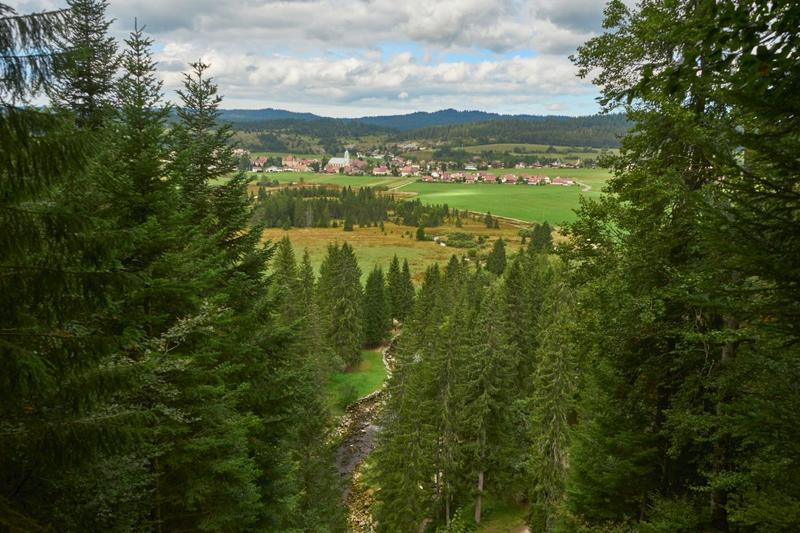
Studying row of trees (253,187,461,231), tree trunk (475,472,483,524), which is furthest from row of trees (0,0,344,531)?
row of trees (253,187,461,231)

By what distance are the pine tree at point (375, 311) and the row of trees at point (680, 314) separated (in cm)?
3395

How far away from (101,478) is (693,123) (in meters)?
11.3

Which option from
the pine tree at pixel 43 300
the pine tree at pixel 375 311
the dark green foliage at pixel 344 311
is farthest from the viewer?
the pine tree at pixel 375 311

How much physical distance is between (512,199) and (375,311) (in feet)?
371

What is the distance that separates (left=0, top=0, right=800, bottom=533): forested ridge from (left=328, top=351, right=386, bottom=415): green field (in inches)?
913

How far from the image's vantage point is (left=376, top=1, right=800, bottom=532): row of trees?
15.4 feet

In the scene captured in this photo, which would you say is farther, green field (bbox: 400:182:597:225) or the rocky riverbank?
green field (bbox: 400:182:597:225)

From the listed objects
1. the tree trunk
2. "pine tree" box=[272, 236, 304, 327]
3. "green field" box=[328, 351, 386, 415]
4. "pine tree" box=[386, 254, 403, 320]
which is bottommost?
"green field" box=[328, 351, 386, 415]

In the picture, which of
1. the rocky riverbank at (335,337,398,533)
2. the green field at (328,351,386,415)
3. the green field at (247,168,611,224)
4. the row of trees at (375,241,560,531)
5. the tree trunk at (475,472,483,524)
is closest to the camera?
the row of trees at (375,241,560,531)

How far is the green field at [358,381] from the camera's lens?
45.4m

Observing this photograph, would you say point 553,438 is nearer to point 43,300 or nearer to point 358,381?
point 43,300

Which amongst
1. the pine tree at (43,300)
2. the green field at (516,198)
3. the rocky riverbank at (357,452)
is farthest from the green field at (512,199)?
the pine tree at (43,300)

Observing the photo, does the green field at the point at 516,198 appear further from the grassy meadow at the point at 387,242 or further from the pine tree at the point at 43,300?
the pine tree at the point at 43,300

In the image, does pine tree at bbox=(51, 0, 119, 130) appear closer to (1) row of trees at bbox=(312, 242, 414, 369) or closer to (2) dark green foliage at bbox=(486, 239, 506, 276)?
(1) row of trees at bbox=(312, 242, 414, 369)
